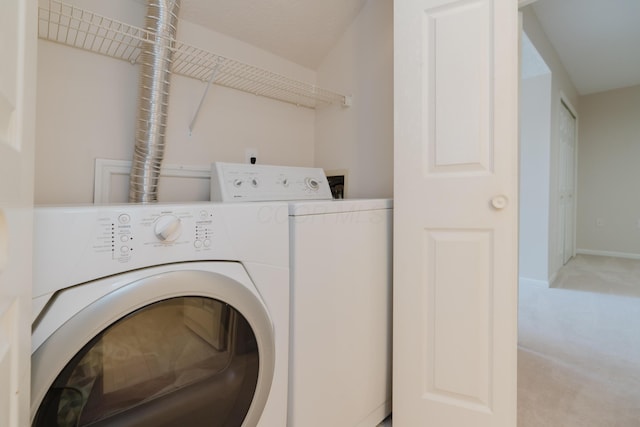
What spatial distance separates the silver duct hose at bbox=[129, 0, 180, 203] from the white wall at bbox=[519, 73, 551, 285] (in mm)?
3208

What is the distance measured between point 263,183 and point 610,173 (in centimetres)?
537

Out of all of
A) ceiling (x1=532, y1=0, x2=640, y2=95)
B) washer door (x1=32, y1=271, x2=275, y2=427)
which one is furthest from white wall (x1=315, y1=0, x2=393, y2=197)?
ceiling (x1=532, y1=0, x2=640, y2=95)

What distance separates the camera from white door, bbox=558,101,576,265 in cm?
361

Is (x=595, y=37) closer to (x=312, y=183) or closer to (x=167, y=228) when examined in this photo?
(x=312, y=183)

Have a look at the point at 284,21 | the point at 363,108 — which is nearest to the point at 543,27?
the point at 363,108

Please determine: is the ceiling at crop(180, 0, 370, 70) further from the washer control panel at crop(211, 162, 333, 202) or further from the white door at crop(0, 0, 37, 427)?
the white door at crop(0, 0, 37, 427)

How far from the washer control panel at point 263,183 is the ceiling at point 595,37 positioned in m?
2.55

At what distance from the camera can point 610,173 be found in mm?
4414

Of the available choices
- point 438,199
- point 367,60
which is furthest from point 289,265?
point 367,60

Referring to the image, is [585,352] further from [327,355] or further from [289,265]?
[289,265]

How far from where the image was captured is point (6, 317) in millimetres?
389

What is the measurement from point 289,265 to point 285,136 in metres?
1.11

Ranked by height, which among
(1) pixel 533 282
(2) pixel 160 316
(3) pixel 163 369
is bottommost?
(1) pixel 533 282

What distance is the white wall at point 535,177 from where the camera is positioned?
10.0 ft
